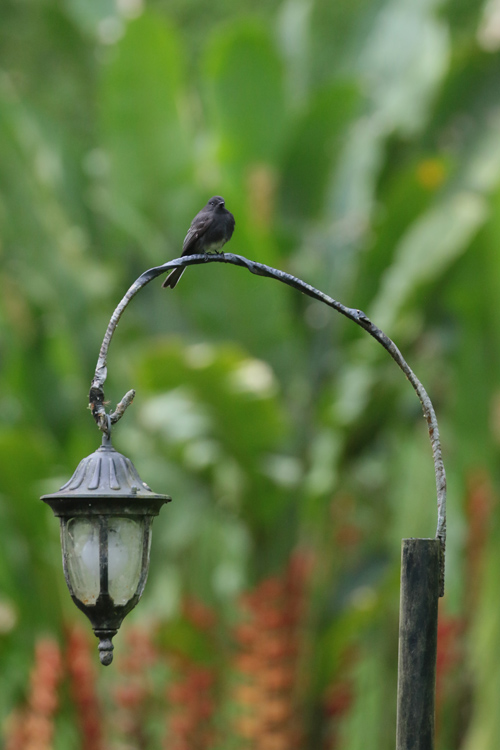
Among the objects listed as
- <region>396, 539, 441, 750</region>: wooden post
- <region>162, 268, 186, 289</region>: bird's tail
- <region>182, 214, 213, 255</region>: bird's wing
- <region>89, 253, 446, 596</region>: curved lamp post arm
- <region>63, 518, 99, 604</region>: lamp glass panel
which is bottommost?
<region>396, 539, 441, 750</region>: wooden post

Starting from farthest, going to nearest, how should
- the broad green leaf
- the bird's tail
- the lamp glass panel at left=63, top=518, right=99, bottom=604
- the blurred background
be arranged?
the broad green leaf
the blurred background
the bird's tail
the lamp glass panel at left=63, top=518, right=99, bottom=604

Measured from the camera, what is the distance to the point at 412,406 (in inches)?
299

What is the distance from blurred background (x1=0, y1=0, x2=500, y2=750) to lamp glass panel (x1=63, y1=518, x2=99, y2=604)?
3086 millimetres

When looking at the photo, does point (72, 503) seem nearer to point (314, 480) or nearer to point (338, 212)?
point (314, 480)

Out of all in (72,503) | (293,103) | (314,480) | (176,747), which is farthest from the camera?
(293,103)

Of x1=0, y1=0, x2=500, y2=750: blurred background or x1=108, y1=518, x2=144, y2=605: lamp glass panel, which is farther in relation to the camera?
x1=0, y1=0, x2=500, y2=750: blurred background

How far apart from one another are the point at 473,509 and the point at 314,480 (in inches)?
62.2

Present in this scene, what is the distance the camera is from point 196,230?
3191 mm

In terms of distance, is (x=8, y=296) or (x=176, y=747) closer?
(x=176, y=747)

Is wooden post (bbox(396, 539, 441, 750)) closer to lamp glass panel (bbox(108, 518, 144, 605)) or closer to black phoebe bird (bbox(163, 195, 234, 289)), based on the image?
lamp glass panel (bbox(108, 518, 144, 605))

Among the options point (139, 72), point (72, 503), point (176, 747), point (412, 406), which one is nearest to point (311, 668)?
point (176, 747)

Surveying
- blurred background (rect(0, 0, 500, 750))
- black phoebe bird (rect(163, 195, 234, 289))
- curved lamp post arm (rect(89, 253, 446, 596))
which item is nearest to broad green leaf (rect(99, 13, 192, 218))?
blurred background (rect(0, 0, 500, 750))

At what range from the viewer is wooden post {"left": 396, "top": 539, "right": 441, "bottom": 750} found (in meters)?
2.39

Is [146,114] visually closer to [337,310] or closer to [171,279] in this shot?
[171,279]
